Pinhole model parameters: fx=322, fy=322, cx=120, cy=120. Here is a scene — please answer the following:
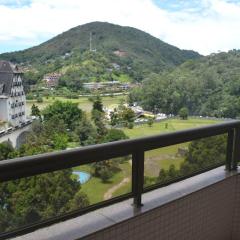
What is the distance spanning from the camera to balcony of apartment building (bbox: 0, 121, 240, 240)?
51.3 inches

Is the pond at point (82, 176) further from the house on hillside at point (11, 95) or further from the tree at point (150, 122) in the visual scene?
the tree at point (150, 122)

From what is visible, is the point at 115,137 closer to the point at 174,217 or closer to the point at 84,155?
the point at 174,217

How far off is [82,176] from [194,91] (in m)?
6.46

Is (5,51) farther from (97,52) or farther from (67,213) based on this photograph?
(67,213)

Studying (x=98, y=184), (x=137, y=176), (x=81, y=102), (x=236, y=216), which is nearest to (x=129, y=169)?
(x=137, y=176)

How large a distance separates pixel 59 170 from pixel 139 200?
56 centimetres

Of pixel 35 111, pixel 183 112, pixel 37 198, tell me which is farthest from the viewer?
pixel 35 111

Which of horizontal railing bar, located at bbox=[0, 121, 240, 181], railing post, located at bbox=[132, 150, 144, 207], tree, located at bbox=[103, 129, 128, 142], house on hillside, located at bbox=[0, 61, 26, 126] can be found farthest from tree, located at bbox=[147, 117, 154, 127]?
railing post, located at bbox=[132, 150, 144, 207]

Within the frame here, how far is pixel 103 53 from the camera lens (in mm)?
13320

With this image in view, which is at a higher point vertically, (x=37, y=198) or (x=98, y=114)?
(x=37, y=198)

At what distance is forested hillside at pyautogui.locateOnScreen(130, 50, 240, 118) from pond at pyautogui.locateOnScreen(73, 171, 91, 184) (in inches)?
168

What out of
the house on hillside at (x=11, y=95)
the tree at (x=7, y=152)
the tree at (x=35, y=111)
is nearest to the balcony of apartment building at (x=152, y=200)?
the tree at (x=7, y=152)

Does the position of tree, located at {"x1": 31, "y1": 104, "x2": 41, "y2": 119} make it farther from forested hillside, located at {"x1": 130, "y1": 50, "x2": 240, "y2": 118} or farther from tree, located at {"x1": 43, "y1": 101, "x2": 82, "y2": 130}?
forested hillside, located at {"x1": 130, "y1": 50, "x2": 240, "y2": 118}

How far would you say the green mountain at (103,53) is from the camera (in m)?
11.2
